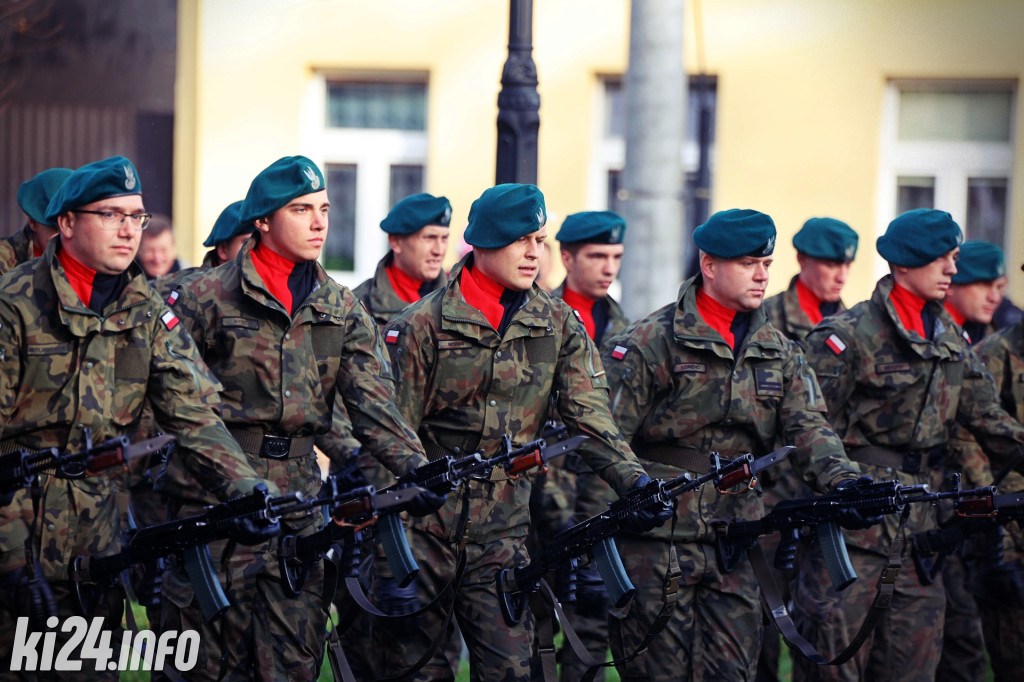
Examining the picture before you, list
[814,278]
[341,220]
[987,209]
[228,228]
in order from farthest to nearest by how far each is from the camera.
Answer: [341,220]
[987,209]
[814,278]
[228,228]

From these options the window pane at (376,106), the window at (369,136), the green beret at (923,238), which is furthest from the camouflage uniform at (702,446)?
the window pane at (376,106)

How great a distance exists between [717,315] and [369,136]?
800 centimetres

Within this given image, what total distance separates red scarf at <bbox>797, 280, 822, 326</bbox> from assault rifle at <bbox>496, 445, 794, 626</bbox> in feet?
10.8

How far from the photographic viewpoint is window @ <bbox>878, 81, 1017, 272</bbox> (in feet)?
44.5

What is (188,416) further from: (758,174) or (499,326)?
(758,174)

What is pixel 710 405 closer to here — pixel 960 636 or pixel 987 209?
pixel 960 636

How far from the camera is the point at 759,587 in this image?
6.77 metres

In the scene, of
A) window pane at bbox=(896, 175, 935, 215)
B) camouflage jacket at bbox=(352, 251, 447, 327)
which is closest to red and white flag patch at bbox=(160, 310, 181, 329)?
camouflage jacket at bbox=(352, 251, 447, 327)

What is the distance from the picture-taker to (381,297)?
890 centimetres

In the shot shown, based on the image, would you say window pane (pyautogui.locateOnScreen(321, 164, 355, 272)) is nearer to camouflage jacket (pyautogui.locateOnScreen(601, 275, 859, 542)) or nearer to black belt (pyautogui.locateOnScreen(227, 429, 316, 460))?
camouflage jacket (pyautogui.locateOnScreen(601, 275, 859, 542))

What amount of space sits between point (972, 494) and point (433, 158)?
8.20 meters

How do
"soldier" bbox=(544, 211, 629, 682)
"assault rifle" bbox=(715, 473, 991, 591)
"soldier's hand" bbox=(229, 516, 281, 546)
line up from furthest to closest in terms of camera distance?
"soldier" bbox=(544, 211, 629, 682), "assault rifle" bbox=(715, 473, 991, 591), "soldier's hand" bbox=(229, 516, 281, 546)

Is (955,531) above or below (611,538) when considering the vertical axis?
below

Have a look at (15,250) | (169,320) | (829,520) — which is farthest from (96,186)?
(829,520)
